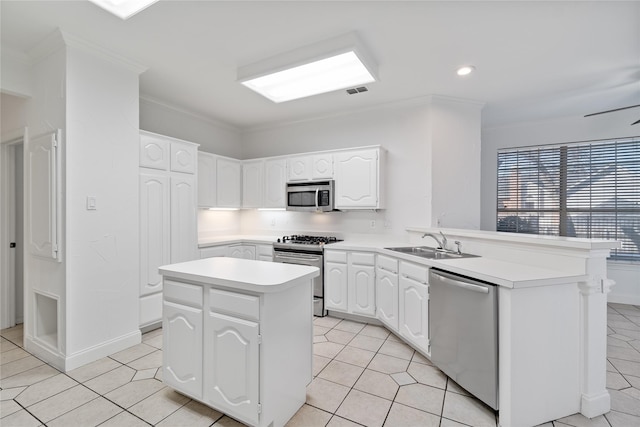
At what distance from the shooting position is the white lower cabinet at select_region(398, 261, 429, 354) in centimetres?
248

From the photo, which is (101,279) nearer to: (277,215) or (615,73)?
(277,215)

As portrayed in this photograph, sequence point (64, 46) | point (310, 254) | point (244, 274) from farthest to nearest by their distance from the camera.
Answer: point (310, 254) → point (64, 46) → point (244, 274)

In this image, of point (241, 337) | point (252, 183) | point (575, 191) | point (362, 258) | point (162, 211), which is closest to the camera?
point (241, 337)

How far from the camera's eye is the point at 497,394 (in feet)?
5.79

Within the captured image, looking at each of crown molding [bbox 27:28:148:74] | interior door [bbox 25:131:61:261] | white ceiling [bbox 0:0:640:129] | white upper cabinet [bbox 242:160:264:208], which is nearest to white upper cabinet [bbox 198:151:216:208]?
Result: white upper cabinet [bbox 242:160:264:208]

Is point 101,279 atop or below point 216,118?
below

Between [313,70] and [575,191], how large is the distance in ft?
14.7

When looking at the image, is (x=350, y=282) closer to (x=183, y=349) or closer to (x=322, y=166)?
(x=322, y=166)

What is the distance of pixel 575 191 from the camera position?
4.40m

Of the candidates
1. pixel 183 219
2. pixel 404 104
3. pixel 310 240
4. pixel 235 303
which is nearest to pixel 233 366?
pixel 235 303

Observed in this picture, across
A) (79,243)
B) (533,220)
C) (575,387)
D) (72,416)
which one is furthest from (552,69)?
(72,416)

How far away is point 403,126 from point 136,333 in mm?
3966

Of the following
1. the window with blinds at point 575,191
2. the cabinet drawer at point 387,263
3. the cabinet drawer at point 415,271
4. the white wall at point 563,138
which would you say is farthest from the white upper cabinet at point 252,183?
the window with blinds at point 575,191

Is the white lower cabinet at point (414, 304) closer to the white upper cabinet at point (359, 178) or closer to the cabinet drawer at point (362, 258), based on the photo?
the cabinet drawer at point (362, 258)
